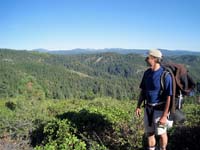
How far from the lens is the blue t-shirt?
144 inches

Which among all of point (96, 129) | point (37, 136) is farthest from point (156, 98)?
point (37, 136)

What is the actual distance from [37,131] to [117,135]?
6.67 ft

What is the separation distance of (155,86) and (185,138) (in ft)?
4.42

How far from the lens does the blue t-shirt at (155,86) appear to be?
3.67 metres

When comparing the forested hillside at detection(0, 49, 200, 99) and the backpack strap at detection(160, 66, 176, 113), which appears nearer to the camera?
the backpack strap at detection(160, 66, 176, 113)

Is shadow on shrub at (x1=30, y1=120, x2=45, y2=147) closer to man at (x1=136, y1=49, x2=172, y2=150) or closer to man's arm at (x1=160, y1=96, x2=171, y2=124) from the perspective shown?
man at (x1=136, y1=49, x2=172, y2=150)

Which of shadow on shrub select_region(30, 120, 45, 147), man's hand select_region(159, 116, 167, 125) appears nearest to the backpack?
man's hand select_region(159, 116, 167, 125)

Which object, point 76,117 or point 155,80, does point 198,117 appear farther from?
point 76,117

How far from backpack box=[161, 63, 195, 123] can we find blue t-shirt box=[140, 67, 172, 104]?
0.05 metres

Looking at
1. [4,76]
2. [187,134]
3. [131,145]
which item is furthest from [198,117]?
[4,76]

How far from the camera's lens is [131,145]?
472 centimetres

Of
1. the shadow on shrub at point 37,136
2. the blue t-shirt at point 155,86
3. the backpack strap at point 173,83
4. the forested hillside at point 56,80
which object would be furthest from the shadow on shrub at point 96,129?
the forested hillside at point 56,80

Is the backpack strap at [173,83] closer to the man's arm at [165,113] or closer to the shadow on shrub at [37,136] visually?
the man's arm at [165,113]

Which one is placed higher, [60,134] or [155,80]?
[155,80]
